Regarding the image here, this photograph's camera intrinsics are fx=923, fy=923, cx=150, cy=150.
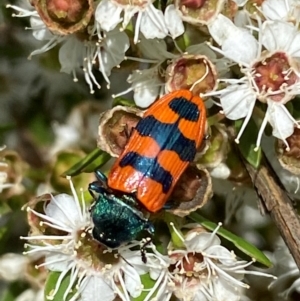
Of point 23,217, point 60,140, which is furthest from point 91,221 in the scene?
point 60,140

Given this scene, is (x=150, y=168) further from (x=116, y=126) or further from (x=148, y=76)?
(x=148, y=76)

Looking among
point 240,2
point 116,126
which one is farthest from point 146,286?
point 240,2

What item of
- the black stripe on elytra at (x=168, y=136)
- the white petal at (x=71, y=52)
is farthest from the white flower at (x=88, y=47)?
the black stripe on elytra at (x=168, y=136)

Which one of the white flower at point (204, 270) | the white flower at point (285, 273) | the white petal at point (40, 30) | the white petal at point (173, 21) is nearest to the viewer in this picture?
the white petal at point (173, 21)

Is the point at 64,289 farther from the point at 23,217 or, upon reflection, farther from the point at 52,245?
the point at 23,217

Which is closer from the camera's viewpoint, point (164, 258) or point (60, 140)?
point (164, 258)

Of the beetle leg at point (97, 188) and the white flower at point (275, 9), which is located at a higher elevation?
the white flower at point (275, 9)

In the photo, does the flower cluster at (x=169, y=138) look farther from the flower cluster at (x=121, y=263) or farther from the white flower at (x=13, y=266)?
the white flower at (x=13, y=266)
